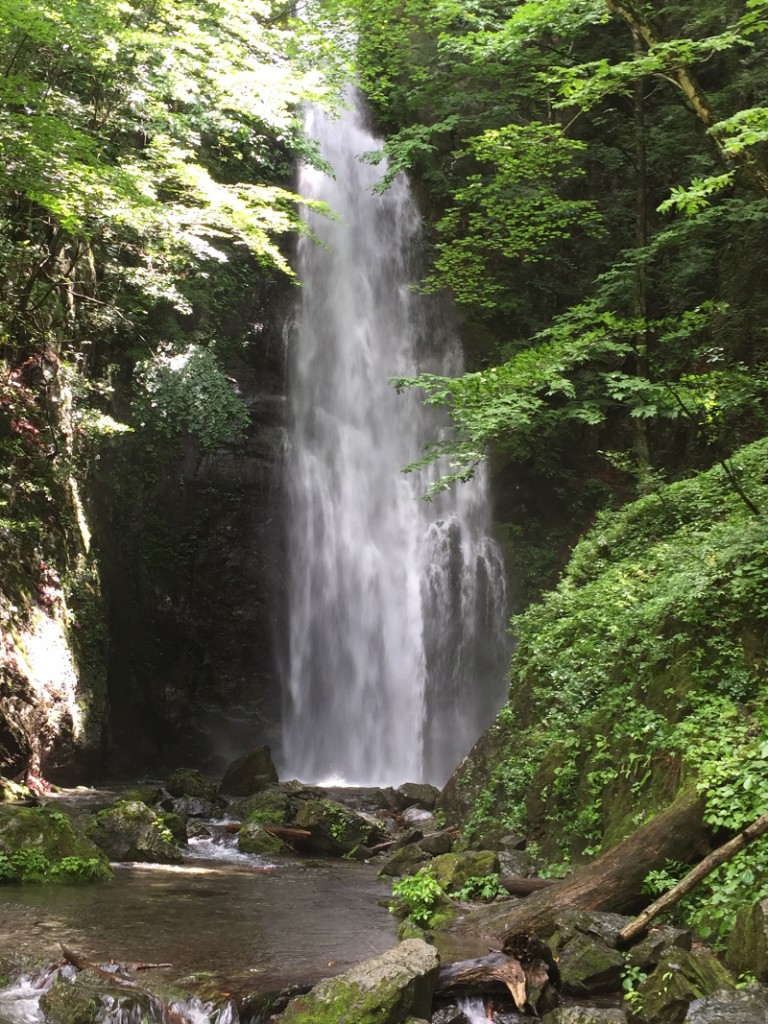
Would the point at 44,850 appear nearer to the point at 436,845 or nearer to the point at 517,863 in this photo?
the point at 436,845

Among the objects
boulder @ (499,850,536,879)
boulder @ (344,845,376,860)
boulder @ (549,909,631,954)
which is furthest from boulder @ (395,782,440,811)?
boulder @ (549,909,631,954)

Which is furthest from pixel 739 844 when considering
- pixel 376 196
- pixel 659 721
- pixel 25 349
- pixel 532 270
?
pixel 376 196

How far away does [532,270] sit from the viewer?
19016mm

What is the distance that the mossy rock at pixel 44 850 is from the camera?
7324 millimetres

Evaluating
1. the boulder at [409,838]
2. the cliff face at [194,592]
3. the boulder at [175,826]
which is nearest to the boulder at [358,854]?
the boulder at [409,838]

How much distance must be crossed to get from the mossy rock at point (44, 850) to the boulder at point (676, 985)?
515cm

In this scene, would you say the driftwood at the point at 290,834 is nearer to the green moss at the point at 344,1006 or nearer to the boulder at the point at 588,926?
the boulder at the point at 588,926

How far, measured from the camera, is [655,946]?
14.8ft

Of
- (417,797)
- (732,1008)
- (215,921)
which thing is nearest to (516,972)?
(732,1008)

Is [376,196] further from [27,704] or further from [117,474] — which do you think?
[27,704]

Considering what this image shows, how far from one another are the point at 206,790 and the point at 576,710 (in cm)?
595

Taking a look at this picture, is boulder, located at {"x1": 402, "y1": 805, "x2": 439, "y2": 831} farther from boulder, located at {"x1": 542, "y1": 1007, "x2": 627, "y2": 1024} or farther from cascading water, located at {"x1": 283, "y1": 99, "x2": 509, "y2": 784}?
boulder, located at {"x1": 542, "y1": 1007, "x2": 627, "y2": 1024}

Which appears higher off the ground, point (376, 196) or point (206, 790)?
point (376, 196)

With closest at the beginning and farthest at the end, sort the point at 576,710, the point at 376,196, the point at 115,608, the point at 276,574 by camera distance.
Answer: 1. the point at 576,710
2. the point at 115,608
3. the point at 276,574
4. the point at 376,196
